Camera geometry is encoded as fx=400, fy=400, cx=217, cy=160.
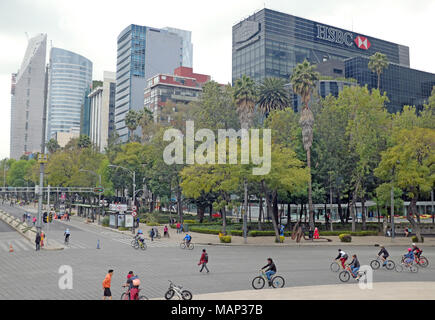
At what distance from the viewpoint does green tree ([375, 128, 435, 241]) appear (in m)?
43.0

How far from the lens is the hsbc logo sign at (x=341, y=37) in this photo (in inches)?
6171

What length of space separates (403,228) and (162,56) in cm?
16590

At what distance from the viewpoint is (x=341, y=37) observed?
161 m

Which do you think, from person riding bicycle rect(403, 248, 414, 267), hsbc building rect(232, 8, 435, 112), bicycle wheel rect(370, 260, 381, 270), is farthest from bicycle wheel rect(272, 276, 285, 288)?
hsbc building rect(232, 8, 435, 112)

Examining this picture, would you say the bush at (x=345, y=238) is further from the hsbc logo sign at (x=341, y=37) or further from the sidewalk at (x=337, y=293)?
the hsbc logo sign at (x=341, y=37)

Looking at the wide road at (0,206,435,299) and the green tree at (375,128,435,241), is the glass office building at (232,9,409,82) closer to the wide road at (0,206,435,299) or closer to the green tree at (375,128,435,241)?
the green tree at (375,128,435,241)

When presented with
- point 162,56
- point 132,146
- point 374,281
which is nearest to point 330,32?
point 162,56

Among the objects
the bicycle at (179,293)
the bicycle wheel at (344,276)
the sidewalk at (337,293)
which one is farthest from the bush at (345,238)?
the bicycle at (179,293)

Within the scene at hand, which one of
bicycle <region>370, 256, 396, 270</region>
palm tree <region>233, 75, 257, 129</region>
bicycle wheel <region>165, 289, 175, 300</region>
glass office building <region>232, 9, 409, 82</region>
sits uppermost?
glass office building <region>232, 9, 409, 82</region>

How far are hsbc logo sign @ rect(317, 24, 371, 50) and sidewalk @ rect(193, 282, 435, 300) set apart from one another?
149m

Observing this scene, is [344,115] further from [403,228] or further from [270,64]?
[270,64]

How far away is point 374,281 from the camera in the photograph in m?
21.1

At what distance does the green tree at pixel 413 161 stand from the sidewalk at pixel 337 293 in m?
26.3
